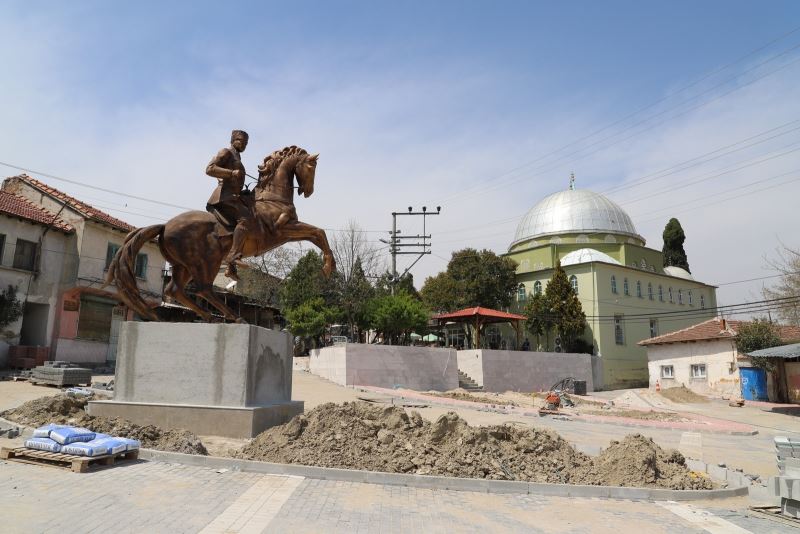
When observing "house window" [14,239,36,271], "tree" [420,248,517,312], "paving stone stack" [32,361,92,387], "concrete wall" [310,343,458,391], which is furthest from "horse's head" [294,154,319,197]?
"tree" [420,248,517,312]

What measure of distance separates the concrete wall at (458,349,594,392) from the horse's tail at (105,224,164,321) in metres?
21.7

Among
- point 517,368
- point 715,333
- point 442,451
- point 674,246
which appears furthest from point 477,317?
point 674,246

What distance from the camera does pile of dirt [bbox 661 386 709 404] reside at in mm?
28266

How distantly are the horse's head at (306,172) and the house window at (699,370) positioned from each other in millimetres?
29007

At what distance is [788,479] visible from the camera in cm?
640

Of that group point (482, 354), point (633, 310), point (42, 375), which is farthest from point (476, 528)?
point (633, 310)

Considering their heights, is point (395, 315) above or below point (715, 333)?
above

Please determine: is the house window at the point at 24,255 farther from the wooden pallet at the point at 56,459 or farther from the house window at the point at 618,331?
the house window at the point at 618,331

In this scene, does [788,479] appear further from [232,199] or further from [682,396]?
[682,396]

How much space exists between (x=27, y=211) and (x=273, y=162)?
19162mm

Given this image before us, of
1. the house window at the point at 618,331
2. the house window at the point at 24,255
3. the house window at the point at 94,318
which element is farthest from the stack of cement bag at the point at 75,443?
the house window at the point at 618,331

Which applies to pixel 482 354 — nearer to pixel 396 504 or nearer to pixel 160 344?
pixel 160 344

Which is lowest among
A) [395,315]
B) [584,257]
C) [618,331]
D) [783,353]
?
[783,353]

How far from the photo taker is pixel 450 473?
7.23 metres
